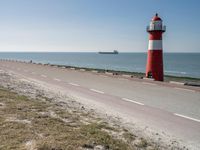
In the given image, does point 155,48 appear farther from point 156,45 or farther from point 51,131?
point 51,131

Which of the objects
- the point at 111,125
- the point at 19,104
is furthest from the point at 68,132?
the point at 19,104

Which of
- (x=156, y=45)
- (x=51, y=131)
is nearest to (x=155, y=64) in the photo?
(x=156, y=45)

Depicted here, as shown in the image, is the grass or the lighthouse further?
the lighthouse

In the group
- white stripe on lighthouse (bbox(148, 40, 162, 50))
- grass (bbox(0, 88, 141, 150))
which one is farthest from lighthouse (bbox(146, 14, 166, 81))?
grass (bbox(0, 88, 141, 150))

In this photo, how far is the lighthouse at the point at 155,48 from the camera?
21.0 meters

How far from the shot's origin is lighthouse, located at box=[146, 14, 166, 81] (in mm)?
21047

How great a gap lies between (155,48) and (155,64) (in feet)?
3.94

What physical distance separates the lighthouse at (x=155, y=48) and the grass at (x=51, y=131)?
14.0 metres

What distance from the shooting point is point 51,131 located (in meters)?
5.86

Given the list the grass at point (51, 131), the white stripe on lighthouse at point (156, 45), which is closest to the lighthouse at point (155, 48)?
the white stripe on lighthouse at point (156, 45)

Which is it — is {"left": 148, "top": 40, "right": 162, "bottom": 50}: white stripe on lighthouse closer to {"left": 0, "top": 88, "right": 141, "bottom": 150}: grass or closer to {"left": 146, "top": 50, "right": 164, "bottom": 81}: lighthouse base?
{"left": 146, "top": 50, "right": 164, "bottom": 81}: lighthouse base

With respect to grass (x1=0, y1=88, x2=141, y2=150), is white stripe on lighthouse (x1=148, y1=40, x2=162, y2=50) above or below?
above

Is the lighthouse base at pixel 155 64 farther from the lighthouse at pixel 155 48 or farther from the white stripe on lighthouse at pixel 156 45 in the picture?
the white stripe on lighthouse at pixel 156 45

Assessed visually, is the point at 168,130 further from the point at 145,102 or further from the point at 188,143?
the point at 145,102
